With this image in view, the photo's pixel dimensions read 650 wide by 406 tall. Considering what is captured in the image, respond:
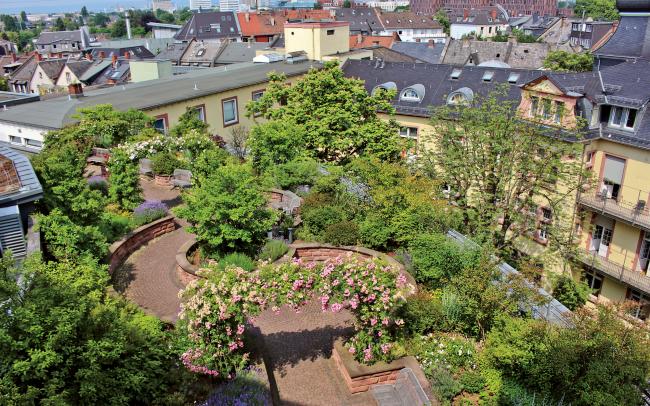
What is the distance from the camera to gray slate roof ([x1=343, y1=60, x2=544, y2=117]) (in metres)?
Answer: 31.4

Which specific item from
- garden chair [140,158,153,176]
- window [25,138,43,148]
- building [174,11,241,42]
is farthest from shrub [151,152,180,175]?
building [174,11,241,42]

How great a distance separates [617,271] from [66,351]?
24368 millimetres

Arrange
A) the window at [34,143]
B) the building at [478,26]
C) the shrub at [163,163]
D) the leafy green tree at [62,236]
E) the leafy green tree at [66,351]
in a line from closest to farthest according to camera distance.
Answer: the leafy green tree at [66,351] → the leafy green tree at [62,236] → the shrub at [163,163] → the window at [34,143] → the building at [478,26]

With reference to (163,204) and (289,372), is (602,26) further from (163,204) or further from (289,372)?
(289,372)

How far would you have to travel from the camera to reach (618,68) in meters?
25.3

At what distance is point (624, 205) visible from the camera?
24016 mm

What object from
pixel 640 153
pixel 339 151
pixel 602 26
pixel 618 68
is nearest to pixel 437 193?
pixel 339 151

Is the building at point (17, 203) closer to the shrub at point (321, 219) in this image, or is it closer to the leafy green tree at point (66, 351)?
the leafy green tree at point (66, 351)

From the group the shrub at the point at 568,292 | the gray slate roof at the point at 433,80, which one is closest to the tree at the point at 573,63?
the gray slate roof at the point at 433,80

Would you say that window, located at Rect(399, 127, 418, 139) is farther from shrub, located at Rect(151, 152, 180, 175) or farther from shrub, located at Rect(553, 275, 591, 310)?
shrub, located at Rect(151, 152, 180, 175)

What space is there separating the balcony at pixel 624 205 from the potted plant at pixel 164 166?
1858cm

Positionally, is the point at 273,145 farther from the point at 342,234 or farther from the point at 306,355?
the point at 306,355

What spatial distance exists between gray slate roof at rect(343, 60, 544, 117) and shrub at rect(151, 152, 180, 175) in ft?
48.9

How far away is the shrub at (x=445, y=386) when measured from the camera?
1012cm
